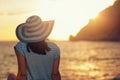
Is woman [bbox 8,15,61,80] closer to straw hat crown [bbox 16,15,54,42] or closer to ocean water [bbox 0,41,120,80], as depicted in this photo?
straw hat crown [bbox 16,15,54,42]

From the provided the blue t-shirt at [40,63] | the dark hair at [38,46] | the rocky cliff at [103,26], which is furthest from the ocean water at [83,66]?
the rocky cliff at [103,26]

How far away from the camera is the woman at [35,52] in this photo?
430cm

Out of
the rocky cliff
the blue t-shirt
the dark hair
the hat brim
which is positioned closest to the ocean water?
the blue t-shirt

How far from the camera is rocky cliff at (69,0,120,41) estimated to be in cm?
15100

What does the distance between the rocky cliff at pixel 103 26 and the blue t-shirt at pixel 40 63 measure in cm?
13271

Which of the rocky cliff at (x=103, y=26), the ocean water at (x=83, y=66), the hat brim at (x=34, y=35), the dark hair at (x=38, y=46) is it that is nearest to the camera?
the hat brim at (x=34, y=35)

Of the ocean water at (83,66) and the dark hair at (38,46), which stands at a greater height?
the dark hair at (38,46)

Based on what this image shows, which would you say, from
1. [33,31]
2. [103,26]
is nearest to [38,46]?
[33,31]

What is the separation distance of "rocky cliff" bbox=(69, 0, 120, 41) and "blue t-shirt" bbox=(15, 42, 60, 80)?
435ft

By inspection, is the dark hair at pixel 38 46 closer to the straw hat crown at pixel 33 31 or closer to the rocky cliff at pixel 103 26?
the straw hat crown at pixel 33 31

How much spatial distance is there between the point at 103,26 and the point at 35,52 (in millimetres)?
157339

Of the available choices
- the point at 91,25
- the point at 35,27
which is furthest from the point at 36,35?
the point at 91,25

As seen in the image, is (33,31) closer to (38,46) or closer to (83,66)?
(38,46)

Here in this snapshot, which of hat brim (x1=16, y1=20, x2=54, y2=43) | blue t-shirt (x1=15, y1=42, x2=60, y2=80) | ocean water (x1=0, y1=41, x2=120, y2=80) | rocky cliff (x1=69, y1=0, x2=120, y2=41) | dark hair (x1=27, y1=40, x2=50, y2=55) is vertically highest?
hat brim (x1=16, y1=20, x2=54, y2=43)
